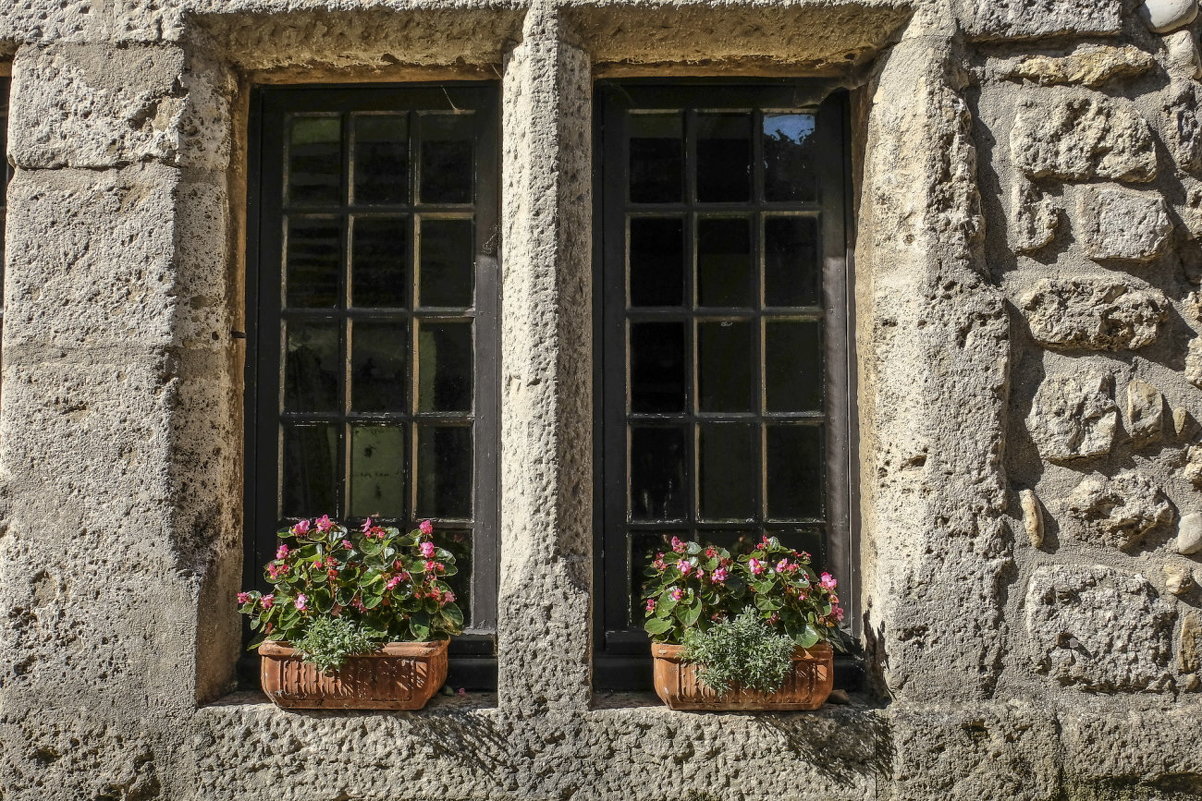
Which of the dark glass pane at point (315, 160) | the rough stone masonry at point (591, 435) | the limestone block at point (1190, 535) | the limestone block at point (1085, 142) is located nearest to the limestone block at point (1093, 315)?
the rough stone masonry at point (591, 435)

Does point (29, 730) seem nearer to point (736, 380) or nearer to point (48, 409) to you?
point (48, 409)

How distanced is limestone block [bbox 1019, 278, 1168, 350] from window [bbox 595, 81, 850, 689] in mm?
504

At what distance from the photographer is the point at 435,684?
224 centimetres

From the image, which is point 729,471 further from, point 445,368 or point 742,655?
point 445,368

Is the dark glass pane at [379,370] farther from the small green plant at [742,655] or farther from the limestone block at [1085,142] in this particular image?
the limestone block at [1085,142]

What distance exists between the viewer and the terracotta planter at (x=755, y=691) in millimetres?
2154

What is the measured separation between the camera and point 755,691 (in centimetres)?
214

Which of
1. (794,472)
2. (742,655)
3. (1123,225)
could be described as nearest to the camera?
(742,655)

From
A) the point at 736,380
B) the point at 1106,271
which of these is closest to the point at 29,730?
the point at 736,380

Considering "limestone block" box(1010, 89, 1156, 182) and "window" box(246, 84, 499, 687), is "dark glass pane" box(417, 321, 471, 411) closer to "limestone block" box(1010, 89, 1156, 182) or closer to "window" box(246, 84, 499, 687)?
"window" box(246, 84, 499, 687)

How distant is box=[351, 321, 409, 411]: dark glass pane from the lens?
8.42 feet

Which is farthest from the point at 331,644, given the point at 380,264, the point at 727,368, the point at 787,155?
the point at 787,155

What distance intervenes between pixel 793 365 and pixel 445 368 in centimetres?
96

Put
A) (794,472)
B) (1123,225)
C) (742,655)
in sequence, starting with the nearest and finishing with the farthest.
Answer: (742,655)
(1123,225)
(794,472)
